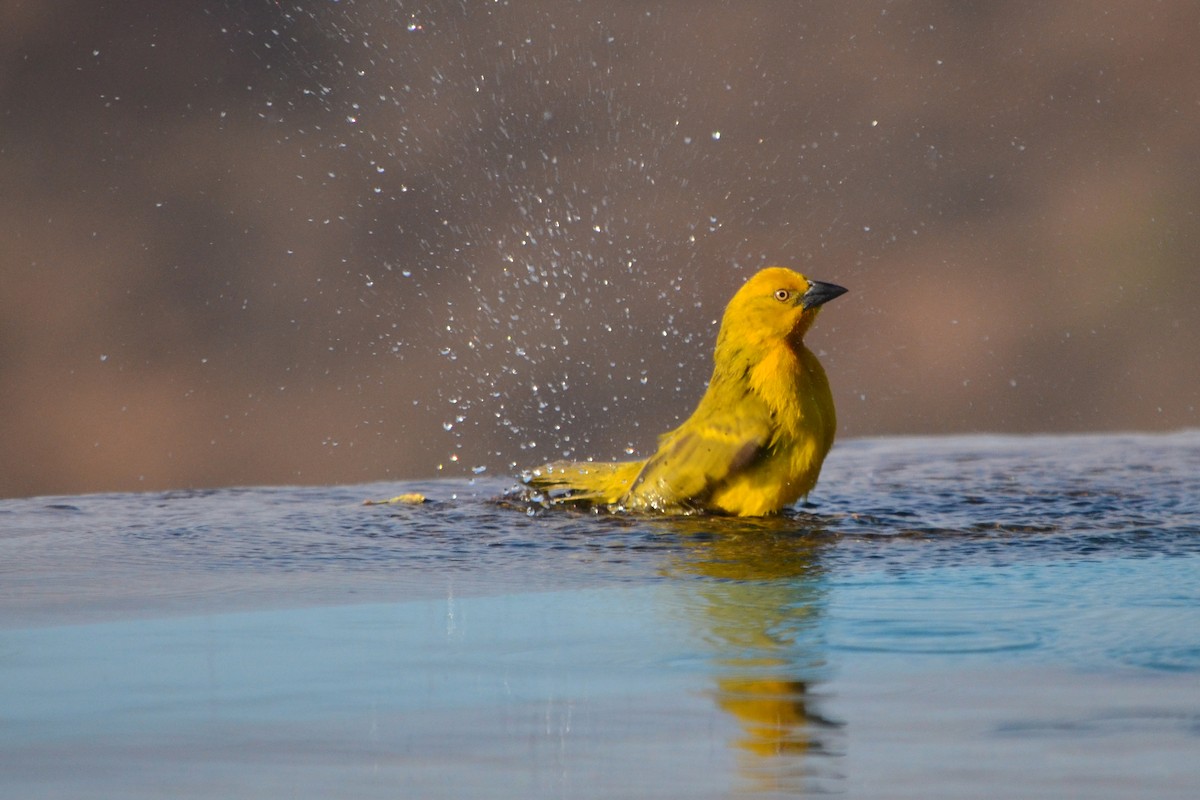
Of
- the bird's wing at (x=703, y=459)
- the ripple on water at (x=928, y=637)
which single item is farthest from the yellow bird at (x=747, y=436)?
the ripple on water at (x=928, y=637)

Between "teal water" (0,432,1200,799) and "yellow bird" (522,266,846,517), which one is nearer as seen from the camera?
"teal water" (0,432,1200,799)

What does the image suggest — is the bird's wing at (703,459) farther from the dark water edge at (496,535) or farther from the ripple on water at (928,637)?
the ripple on water at (928,637)

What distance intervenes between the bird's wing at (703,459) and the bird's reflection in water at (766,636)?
384mm

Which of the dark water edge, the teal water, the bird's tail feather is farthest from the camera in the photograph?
the bird's tail feather

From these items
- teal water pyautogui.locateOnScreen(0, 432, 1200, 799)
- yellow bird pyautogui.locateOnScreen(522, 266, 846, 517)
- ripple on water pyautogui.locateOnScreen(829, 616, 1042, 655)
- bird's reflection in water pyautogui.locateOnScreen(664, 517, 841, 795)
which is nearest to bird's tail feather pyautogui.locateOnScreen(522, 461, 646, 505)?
yellow bird pyautogui.locateOnScreen(522, 266, 846, 517)

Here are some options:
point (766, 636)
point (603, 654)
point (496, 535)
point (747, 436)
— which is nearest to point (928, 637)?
point (766, 636)

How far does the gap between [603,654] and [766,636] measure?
26 cm

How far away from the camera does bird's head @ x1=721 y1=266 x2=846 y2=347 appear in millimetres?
4445

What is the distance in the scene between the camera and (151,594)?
9.41 ft

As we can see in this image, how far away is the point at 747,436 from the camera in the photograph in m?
4.24

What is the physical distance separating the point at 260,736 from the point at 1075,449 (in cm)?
404

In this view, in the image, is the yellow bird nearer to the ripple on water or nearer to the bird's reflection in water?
the bird's reflection in water

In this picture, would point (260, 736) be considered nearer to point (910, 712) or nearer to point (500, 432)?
point (910, 712)

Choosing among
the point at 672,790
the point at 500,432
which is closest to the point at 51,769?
the point at 672,790
